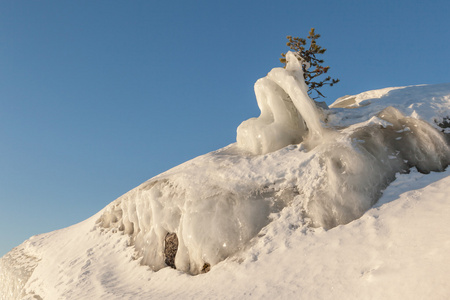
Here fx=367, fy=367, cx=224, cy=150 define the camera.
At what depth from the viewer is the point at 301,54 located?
40.9 feet

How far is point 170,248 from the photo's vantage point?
8.65 meters

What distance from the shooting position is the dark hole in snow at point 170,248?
27.9 ft

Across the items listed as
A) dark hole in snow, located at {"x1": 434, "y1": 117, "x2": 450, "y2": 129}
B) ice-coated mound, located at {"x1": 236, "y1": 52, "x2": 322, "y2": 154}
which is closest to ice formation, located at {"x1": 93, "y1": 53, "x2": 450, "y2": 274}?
ice-coated mound, located at {"x1": 236, "y1": 52, "x2": 322, "y2": 154}

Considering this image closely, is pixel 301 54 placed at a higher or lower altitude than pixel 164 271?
higher

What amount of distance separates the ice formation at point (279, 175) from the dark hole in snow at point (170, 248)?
0.12m

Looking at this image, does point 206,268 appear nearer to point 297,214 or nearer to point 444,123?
point 297,214

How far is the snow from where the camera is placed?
5680 mm

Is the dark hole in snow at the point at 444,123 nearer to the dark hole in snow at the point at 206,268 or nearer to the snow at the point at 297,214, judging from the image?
the snow at the point at 297,214

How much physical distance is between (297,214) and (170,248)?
3207mm

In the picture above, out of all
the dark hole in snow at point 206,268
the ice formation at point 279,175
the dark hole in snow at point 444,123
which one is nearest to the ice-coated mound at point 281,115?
the ice formation at point 279,175

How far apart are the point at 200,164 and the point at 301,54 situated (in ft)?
18.9

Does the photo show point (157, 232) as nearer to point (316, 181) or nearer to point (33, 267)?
point (316, 181)

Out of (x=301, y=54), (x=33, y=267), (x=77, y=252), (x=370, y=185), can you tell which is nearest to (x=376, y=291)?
(x=370, y=185)

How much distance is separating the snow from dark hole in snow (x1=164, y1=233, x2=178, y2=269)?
13 cm
